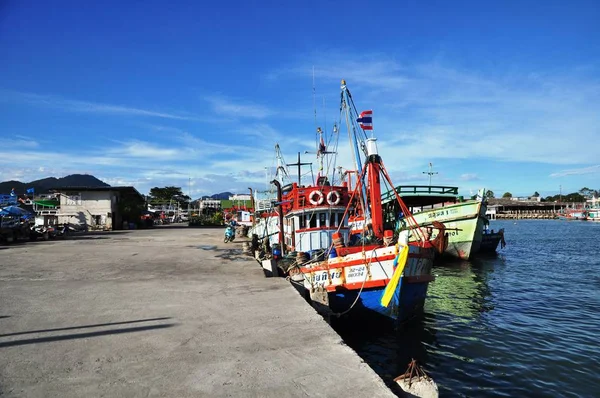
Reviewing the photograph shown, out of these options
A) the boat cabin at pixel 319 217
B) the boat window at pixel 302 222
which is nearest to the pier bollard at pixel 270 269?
the boat cabin at pixel 319 217

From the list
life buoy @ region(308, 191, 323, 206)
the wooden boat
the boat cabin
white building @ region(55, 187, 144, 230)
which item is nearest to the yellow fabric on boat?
the wooden boat

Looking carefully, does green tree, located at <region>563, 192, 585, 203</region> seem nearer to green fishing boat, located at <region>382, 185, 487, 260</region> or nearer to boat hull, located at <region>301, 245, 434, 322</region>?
green fishing boat, located at <region>382, 185, 487, 260</region>

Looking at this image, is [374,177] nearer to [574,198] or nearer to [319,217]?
[319,217]

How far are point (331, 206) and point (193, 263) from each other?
6478mm

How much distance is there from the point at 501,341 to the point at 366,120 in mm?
9383

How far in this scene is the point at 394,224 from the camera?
3322 cm

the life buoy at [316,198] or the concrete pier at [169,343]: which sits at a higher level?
the life buoy at [316,198]

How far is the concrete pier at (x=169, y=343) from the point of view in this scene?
197 inches

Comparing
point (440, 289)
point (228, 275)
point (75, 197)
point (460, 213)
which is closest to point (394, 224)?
point (460, 213)

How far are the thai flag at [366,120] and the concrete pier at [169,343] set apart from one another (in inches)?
299

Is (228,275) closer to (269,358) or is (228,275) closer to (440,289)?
(269,358)

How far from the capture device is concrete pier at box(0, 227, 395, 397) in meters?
4.99

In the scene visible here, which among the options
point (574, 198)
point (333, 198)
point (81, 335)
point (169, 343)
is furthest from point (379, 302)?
point (574, 198)

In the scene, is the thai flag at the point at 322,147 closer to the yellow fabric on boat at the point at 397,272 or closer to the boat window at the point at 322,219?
the boat window at the point at 322,219
